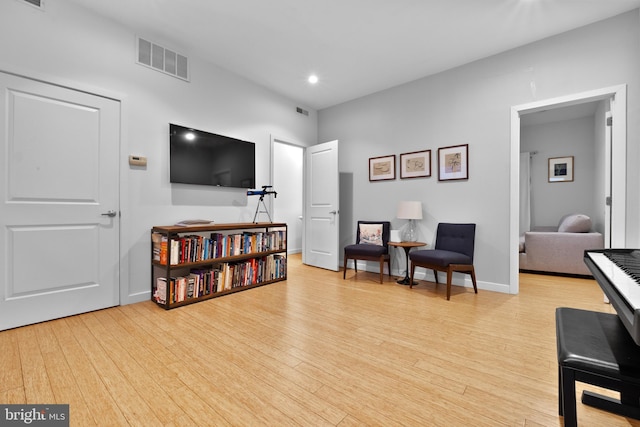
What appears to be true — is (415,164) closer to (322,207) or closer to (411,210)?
(411,210)

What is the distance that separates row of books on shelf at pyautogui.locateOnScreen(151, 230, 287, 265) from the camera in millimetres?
2813

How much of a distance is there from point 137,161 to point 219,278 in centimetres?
149

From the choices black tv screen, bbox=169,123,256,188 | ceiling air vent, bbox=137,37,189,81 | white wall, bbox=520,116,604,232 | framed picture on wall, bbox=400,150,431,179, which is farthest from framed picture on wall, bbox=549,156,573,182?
ceiling air vent, bbox=137,37,189,81

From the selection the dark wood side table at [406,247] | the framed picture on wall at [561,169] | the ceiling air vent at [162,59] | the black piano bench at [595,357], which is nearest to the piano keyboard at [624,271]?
the black piano bench at [595,357]

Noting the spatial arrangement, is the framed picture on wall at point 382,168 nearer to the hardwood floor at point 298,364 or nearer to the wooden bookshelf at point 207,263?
the wooden bookshelf at point 207,263

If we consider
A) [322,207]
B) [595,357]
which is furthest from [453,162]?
[595,357]

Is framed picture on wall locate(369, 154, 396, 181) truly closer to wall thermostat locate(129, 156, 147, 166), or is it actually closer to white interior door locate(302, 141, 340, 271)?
white interior door locate(302, 141, 340, 271)

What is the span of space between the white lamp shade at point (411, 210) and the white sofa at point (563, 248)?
217 cm

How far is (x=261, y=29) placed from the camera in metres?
2.93

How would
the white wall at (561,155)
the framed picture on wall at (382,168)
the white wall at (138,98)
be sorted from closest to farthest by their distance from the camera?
the white wall at (138,98) → the framed picture on wall at (382,168) → the white wall at (561,155)

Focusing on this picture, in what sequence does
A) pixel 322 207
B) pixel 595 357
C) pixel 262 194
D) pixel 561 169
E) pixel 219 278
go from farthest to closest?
pixel 561 169 < pixel 322 207 < pixel 262 194 < pixel 219 278 < pixel 595 357

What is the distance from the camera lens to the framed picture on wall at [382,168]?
4.20 meters

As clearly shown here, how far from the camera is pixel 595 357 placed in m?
0.93
